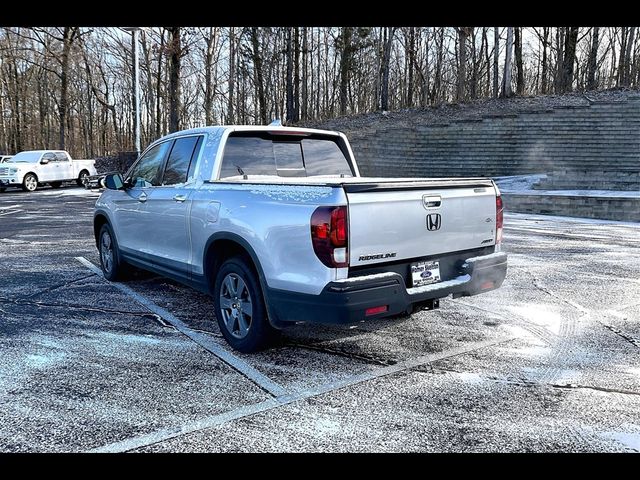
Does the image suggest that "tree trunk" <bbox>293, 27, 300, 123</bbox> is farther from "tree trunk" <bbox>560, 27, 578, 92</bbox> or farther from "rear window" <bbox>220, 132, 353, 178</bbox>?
"rear window" <bbox>220, 132, 353, 178</bbox>

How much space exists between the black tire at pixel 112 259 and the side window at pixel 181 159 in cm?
169

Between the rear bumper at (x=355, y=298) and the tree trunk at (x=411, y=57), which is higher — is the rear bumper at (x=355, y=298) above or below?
below

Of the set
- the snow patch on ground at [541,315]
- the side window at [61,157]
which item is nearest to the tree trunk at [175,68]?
the side window at [61,157]

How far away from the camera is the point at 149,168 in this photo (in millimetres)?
6070

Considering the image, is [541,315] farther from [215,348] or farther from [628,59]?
[628,59]

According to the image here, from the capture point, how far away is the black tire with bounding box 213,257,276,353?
422 centimetres

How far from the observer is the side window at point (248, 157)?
503 cm

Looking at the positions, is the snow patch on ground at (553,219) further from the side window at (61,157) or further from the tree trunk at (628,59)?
the tree trunk at (628,59)

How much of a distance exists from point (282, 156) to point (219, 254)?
1281 millimetres

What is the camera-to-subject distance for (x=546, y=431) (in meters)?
3.12

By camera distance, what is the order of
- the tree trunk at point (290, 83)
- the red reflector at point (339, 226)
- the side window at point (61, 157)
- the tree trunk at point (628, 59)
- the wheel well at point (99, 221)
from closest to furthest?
1. the red reflector at point (339, 226)
2. the wheel well at point (99, 221)
3. the side window at point (61, 157)
4. the tree trunk at point (628, 59)
5. the tree trunk at point (290, 83)

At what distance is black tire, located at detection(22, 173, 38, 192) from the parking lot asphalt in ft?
66.3
